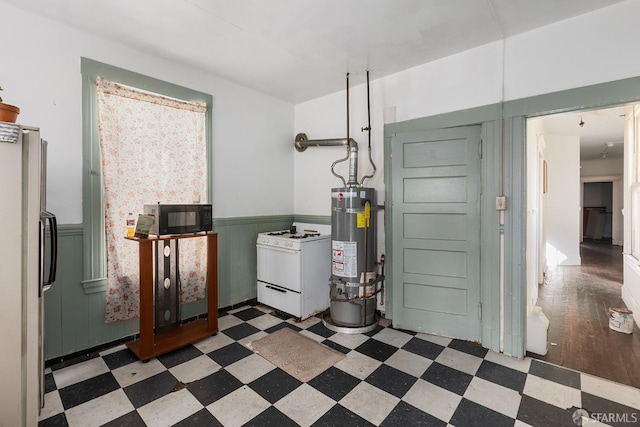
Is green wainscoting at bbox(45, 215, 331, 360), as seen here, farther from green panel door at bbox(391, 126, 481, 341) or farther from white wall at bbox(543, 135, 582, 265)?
white wall at bbox(543, 135, 582, 265)

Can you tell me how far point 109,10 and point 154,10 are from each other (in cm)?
33

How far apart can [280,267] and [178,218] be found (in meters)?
1.25

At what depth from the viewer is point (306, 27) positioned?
2.29m

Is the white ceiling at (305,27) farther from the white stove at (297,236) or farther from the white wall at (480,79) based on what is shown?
the white stove at (297,236)

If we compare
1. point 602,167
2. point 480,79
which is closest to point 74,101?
point 480,79

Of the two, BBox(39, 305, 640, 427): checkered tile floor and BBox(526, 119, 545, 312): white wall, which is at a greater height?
BBox(526, 119, 545, 312): white wall

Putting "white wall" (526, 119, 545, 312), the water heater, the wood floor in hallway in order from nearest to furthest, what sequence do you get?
the wood floor in hallway < "white wall" (526, 119, 545, 312) < the water heater

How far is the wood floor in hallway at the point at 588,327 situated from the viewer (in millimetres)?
2234

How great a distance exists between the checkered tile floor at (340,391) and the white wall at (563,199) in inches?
190

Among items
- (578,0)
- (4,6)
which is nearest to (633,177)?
(578,0)

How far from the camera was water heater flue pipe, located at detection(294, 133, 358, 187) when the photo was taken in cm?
311

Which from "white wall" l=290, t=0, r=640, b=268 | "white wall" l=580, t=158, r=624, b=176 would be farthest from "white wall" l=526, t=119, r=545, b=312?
"white wall" l=580, t=158, r=624, b=176

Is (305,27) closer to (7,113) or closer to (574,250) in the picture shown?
(7,113)

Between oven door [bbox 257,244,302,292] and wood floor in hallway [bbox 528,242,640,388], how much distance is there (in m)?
2.24
